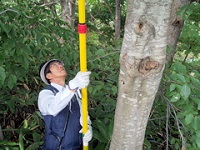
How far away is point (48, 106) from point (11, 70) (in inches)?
24.2

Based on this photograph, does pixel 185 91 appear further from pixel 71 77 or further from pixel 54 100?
pixel 71 77

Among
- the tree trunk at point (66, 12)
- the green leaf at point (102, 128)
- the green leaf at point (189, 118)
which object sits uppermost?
the tree trunk at point (66, 12)

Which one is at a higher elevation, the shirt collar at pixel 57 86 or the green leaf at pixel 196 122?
the shirt collar at pixel 57 86

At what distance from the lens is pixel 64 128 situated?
200cm

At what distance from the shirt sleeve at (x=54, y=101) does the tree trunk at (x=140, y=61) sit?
35 centimetres

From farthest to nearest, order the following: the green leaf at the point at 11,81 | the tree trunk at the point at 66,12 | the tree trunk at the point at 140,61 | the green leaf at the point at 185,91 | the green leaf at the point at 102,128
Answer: the tree trunk at the point at 66,12 → the green leaf at the point at 102,128 → the green leaf at the point at 11,81 → the green leaf at the point at 185,91 → the tree trunk at the point at 140,61

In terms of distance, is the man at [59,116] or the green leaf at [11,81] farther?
the green leaf at [11,81]

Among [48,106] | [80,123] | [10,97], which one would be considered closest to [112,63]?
[80,123]

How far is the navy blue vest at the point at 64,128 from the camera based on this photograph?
1973mm

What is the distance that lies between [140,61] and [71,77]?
1313 millimetres

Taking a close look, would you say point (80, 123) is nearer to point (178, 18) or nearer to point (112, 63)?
point (112, 63)

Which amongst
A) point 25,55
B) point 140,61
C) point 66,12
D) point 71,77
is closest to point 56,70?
point 25,55

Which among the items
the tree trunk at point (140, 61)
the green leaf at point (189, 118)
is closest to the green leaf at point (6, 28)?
the tree trunk at point (140, 61)

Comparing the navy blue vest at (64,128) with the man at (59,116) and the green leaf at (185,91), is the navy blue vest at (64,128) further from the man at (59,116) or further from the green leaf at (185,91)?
the green leaf at (185,91)
